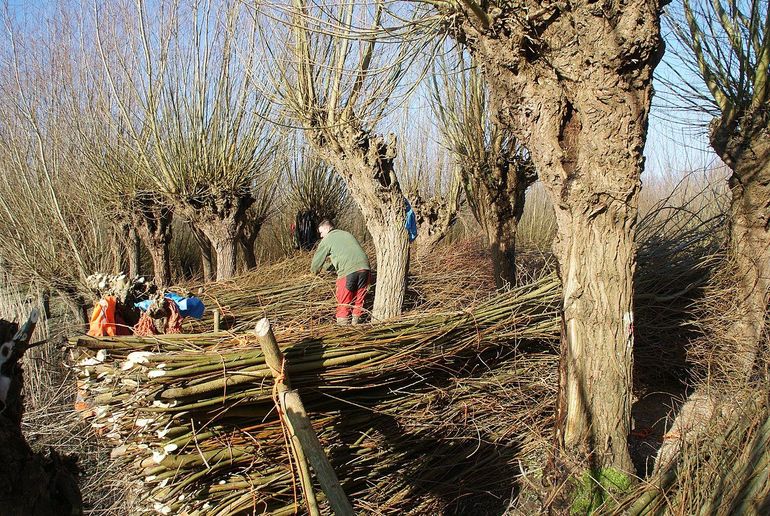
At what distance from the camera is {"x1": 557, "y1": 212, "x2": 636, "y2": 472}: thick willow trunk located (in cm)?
315

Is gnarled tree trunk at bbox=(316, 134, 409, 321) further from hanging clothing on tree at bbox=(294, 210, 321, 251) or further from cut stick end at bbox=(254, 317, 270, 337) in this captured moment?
hanging clothing on tree at bbox=(294, 210, 321, 251)

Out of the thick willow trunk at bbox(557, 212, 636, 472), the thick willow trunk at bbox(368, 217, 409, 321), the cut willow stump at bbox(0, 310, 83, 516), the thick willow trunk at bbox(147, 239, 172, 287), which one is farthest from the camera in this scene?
the thick willow trunk at bbox(147, 239, 172, 287)

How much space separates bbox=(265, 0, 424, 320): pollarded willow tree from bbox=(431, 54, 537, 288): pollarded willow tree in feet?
5.95

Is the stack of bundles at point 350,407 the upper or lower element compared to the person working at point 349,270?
lower

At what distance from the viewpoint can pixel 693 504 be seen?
7.54 ft

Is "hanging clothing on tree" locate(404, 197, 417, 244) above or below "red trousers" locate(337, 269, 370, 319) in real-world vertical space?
above

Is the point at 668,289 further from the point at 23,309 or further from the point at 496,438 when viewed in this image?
the point at 23,309

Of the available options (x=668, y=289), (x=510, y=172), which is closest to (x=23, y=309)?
(x=510, y=172)

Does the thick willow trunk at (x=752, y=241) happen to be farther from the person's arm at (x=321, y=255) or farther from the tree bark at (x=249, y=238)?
the tree bark at (x=249, y=238)

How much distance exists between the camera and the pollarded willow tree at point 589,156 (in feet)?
9.94

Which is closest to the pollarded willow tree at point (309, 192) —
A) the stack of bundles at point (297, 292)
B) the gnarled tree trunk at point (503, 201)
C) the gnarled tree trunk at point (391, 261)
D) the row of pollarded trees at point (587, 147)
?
the stack of bundles at point (297, 292)

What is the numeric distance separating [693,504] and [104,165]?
29.2ft

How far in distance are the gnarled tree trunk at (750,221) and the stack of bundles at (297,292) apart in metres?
2.14

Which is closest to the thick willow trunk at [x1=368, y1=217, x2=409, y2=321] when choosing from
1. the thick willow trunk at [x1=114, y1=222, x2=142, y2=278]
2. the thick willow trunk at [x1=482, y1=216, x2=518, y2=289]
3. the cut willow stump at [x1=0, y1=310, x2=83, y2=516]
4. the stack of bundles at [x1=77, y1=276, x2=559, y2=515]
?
the stack of bundles at [x1=77, y1=276, x2=559, y2=515]
